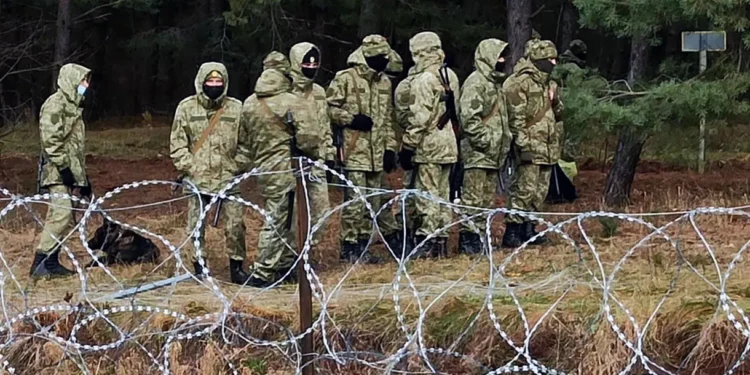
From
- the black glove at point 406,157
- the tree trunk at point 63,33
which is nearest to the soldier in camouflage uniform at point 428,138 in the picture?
the black glove at point 406,157

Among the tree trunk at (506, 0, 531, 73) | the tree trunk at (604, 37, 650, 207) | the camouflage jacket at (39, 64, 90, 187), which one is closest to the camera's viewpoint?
the camouflage jacket at (39, 64, 90, 187)

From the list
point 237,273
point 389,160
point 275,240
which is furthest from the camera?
point 389,160

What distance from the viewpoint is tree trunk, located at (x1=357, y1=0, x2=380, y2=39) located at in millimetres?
22156

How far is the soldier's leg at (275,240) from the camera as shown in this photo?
358 inches

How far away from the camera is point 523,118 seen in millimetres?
10609

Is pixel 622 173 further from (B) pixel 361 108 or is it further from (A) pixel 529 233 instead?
(B) pixel 361 108

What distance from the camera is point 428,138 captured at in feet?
32.9

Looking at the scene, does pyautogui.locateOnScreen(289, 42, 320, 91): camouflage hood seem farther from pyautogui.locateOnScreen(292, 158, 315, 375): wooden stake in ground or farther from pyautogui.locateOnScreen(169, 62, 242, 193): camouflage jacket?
pyautogui.locateOnScreen(292, 158, 315, 375): wooden stake in ground

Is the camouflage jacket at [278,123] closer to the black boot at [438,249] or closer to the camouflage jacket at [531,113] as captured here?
the black boot at [438,249]

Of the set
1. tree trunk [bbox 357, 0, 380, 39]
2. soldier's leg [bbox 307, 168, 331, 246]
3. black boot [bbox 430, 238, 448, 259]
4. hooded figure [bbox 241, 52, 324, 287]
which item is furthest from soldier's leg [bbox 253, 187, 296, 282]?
tree trunk [bbox 357, 0, 380, 39]

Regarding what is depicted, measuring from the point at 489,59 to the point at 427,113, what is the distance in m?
0.72

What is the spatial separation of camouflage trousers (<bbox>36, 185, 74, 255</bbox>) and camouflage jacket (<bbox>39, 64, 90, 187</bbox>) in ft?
0.42

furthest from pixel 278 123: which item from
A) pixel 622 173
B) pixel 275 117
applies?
pixel 622 173

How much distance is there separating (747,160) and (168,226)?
10.2 m
